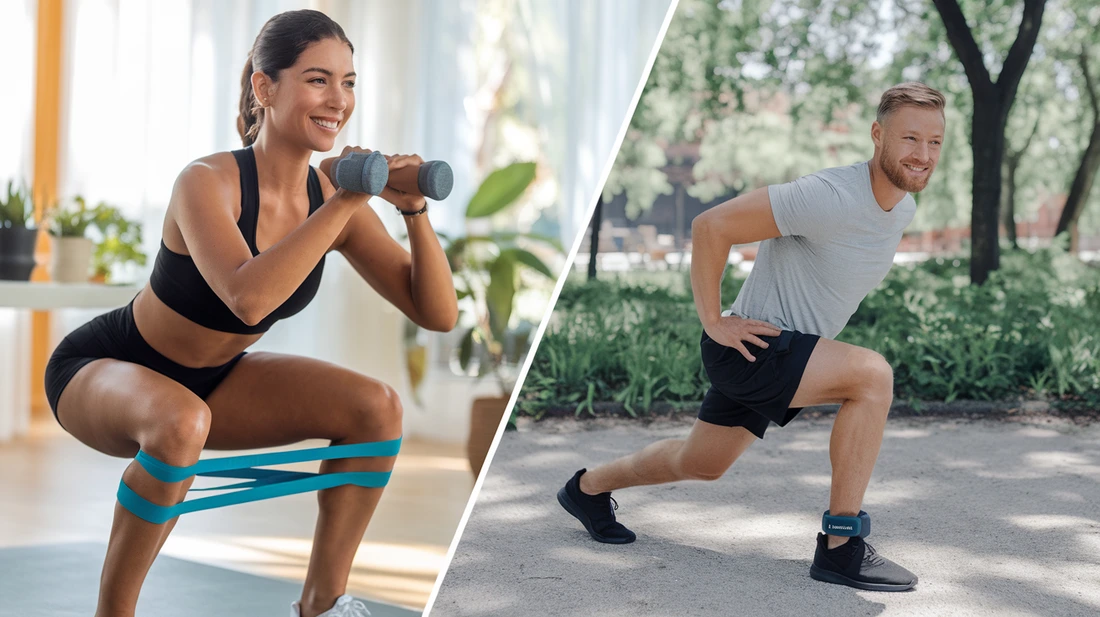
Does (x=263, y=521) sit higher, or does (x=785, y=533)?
(x=785, y=533)

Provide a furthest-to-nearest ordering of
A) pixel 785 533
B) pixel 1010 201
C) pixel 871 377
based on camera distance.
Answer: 1. pixel 1010 201
2. pixel 785 533
3. pixel 871 377

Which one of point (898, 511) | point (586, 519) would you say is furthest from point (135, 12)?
point (898, 511)

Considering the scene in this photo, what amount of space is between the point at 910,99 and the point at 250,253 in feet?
4.11

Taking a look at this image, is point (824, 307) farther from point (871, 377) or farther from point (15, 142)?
point (15, 142)

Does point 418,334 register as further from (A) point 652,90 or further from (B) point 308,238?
(B) point 308,238

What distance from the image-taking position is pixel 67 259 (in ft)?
13.1

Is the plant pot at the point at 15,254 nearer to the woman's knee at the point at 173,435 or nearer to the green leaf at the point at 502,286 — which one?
the green leaf at the point at 502,286

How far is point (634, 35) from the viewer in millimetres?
4371

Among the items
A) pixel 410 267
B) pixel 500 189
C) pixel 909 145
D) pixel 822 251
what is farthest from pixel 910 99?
pixel 500 189

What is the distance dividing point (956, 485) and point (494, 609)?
1.60m

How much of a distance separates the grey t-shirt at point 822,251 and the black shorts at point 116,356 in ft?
3.42

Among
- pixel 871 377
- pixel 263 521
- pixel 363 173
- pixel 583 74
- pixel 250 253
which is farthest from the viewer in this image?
pixel 583 74

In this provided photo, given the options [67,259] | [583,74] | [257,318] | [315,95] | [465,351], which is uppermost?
[583,74]

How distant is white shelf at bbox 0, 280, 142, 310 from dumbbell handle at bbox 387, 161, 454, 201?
2.05m
